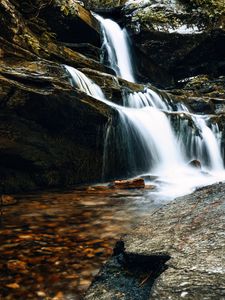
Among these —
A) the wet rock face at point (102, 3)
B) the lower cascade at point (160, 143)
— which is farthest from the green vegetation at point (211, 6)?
the lower cascade at point (160, 143)

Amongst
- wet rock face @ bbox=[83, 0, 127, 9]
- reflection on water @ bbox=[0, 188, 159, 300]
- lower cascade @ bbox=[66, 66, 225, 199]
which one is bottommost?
reflection on water @ bbox=[0, 188, 159, 300]

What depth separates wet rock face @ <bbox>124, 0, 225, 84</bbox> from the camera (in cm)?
1753

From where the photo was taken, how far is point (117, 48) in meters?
17.3

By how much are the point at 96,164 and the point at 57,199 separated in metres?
2.56

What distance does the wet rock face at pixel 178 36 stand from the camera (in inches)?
690

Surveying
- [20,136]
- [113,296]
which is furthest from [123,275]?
[20,136]

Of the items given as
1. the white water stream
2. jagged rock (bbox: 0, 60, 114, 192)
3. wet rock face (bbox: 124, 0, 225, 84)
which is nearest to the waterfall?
wet rock face (bbox: 124, 0, 225, 84)

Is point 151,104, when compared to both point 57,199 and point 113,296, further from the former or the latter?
point 113,296

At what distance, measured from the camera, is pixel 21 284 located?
255cm

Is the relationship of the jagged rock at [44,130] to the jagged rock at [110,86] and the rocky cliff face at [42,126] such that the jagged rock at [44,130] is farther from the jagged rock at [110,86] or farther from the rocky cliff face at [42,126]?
the jagged rock at [110,86]

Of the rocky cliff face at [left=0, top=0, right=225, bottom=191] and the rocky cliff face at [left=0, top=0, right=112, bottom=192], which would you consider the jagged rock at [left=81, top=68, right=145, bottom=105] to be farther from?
the rocky cliff face at [left=0, top=0, right=112, bottom=192]

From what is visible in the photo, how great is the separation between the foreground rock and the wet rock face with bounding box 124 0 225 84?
15614mm

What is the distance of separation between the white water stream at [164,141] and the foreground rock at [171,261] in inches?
183

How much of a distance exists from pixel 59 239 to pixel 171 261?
1838 millimetres
